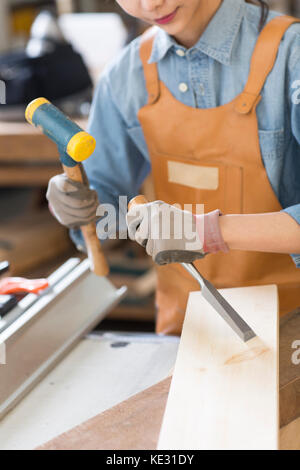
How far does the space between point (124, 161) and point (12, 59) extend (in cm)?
112

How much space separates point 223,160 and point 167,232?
282mm

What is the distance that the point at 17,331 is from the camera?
992 millimetres

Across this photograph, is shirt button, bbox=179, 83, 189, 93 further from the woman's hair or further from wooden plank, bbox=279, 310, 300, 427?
wooden plank, bbox=279, 310, 300, 427

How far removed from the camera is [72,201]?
3.68 feet

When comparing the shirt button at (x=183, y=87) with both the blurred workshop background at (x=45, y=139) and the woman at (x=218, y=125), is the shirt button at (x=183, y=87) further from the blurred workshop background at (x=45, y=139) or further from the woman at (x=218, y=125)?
the blurred workshop background at (x=45, y=139)

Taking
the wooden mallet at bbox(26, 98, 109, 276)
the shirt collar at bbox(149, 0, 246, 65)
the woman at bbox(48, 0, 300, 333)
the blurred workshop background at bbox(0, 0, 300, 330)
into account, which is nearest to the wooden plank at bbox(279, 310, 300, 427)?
the woman at bbox(48, 0, 300, 333)

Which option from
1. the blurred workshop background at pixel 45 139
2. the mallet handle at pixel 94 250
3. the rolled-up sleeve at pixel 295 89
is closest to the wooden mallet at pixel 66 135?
the mallet handle at pixel 94 250

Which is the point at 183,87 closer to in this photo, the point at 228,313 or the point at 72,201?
the point at 72,201

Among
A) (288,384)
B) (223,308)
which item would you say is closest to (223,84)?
(223,308)

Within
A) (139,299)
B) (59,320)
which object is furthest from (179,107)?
(139,299)

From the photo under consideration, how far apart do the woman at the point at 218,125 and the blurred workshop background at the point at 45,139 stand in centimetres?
84

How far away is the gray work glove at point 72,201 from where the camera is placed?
1113 millimetres

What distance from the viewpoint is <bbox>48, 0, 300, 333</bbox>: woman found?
1.01 meters

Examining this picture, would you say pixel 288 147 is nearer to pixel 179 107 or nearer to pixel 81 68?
pixel 179 107
